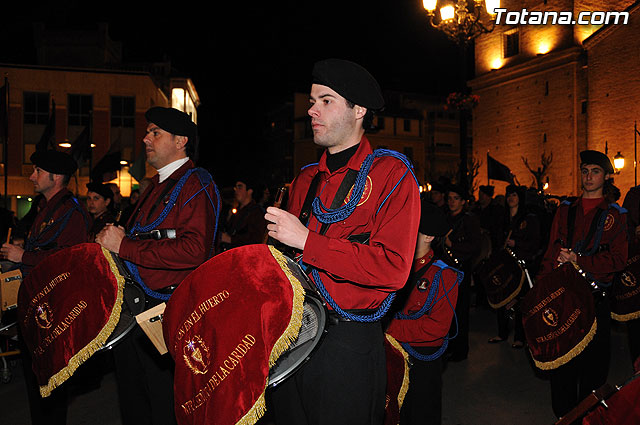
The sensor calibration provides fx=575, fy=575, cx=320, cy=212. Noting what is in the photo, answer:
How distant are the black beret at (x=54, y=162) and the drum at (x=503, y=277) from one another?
20.0 ft

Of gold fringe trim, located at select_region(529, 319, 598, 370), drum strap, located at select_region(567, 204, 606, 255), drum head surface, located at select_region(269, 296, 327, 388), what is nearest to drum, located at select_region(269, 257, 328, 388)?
drum head surface, located at select_region(269, 296, 327, 388)

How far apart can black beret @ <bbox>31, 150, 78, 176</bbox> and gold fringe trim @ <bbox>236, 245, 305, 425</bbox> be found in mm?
3725

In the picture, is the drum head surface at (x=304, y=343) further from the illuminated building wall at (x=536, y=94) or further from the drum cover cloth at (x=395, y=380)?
the illuminated building wall at (x=536, y=94)

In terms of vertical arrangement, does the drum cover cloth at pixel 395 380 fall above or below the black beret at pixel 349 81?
below

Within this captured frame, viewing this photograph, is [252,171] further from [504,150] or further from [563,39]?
[563,39]

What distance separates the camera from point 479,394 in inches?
257

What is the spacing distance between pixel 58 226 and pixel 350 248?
360cm

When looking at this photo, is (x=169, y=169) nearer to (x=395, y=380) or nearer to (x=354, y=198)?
(x=354, y=198)

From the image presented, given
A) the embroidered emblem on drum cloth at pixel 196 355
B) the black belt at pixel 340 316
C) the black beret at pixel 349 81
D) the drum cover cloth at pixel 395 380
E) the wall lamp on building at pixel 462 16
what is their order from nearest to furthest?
the embroidered emblem on drum cloth at pixel 196 355 → the black belt at pixel 340 316 → the black beret at pixel 349 81 → the drum cover cloth at pixel 395 380 → the wall lamp on building at pixel 462 16

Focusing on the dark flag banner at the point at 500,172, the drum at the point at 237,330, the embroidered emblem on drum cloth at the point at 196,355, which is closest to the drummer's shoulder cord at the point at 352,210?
the drum at the point at 237,330

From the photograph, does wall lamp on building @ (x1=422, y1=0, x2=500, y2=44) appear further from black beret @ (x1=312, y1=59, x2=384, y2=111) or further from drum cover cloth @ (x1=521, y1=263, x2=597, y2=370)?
black beret @ (x1=312, y1=59, x2=384, y2=111)

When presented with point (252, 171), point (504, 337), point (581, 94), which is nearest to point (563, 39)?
point (581, 94)

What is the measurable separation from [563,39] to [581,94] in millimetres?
4341

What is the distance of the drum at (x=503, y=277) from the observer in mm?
8461
